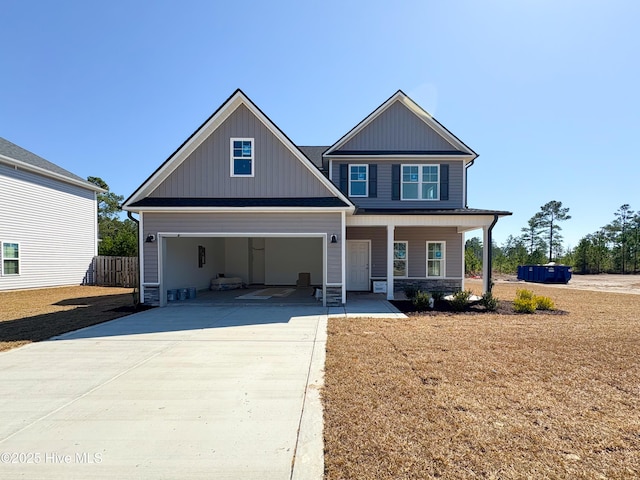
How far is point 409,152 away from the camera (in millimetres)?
13594

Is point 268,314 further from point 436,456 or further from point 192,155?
point 436,456

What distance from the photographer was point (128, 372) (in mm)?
4848

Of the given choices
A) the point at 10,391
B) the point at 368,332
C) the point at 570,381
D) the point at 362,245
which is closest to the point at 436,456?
the point at 570,381

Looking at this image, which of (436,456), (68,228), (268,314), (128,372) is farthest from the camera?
(68,228)

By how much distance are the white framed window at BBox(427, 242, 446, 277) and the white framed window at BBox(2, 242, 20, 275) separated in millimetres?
18977

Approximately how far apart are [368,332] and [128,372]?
454cm

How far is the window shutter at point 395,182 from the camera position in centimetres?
1356

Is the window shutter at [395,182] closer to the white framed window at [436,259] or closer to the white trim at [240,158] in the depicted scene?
the white framed window at [436,259]

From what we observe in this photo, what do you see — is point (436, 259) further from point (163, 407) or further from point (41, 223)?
point (41, 223)

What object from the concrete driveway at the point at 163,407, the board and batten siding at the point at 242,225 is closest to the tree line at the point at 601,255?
the board and batten siding at the point at 242,225

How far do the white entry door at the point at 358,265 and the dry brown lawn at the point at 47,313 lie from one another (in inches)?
332

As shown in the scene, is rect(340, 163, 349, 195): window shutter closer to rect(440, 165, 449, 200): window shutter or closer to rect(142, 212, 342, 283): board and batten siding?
rect(142, 212, 342, 283): board and batten siding

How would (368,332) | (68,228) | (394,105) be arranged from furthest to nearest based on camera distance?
(68,228)
(394,105)
(368,332)

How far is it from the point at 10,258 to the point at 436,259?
19391 mm
